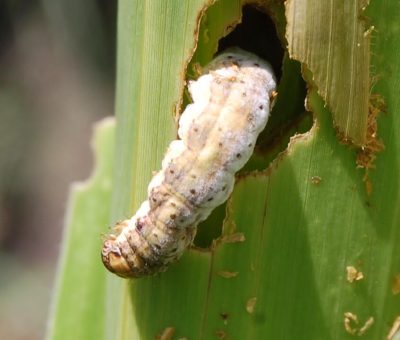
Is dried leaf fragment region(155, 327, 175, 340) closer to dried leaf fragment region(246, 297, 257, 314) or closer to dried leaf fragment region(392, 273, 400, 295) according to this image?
dried leaf fragment region(246, 297, 257, 314)

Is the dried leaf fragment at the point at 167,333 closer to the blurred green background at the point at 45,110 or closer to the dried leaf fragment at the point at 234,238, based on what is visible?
the dried leaf fragment at the point at 234,238

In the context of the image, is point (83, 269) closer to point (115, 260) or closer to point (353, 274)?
point (115, 260)

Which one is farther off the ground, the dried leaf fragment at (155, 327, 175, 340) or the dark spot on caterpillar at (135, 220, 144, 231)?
the dark spot on caterpillar at (135, 220, 144, 231)

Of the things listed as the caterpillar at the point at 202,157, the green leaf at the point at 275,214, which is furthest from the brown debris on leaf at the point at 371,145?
the caterpillar at the point at 202,157

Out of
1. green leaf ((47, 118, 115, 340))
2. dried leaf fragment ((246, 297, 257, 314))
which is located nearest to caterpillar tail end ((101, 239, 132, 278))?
dried leaf fragment ((246, 297, 257, 314))

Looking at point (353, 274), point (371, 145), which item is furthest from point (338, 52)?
point (353, 274)

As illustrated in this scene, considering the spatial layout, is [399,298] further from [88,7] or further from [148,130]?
[88,7]

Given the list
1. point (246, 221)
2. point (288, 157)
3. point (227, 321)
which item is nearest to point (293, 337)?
point (227, 321)
